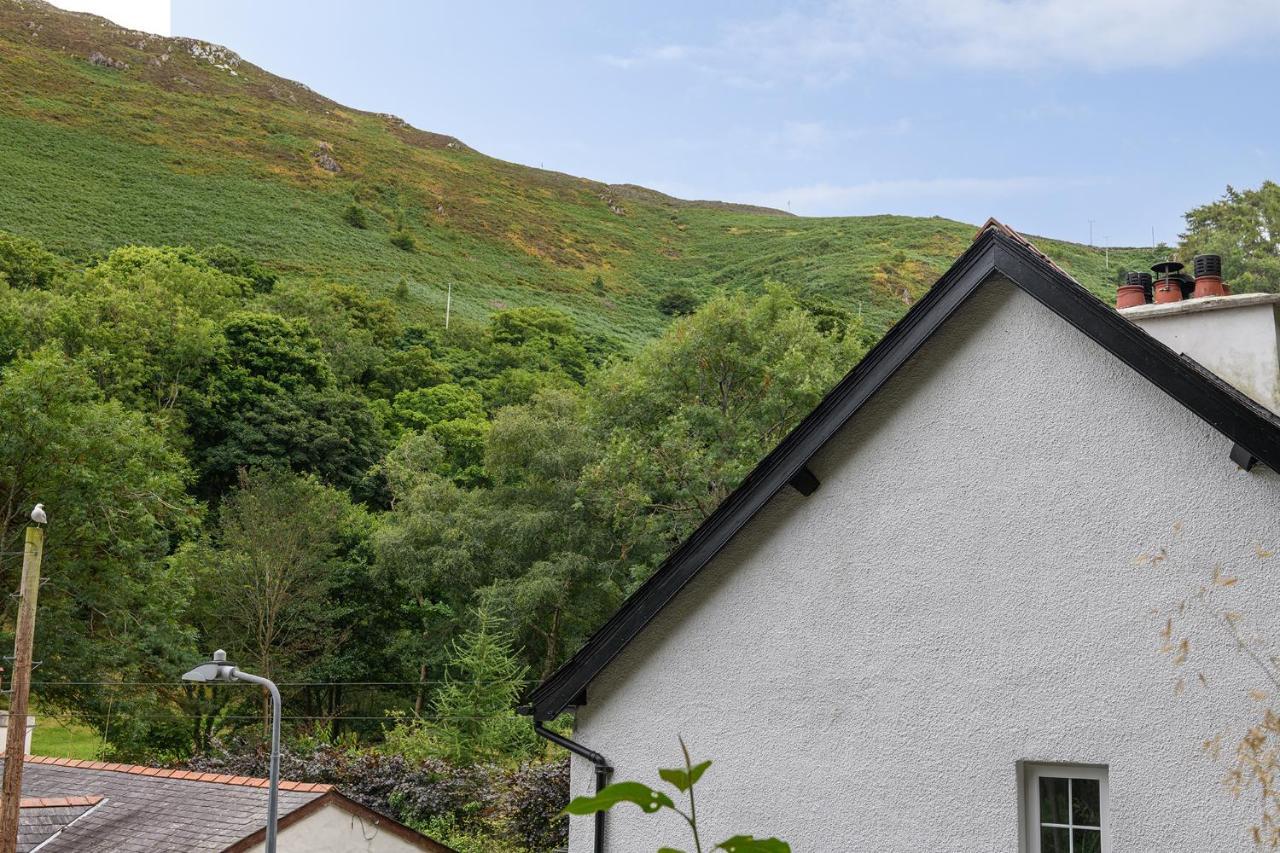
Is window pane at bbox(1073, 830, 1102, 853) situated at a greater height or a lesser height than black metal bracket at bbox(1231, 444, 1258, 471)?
lesser

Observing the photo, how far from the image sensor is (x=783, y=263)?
117 metres

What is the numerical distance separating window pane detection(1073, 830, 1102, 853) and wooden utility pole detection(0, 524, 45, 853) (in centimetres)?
1330

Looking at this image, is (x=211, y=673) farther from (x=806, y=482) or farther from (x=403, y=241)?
(x=403, y=241)

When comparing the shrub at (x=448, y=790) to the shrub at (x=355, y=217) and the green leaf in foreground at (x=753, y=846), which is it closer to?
the green leaf in foreground at (x=753, y=846)

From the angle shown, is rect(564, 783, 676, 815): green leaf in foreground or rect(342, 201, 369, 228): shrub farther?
rect(342, 201, 369, 228): shrub

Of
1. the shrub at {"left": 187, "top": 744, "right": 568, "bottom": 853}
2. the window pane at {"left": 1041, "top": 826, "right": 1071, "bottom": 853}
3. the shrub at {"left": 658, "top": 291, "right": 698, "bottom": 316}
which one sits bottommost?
the shrub at {"left": 187, "top": 744, "right": 568, "bottom": 853}

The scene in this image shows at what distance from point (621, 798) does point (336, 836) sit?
15735 mm

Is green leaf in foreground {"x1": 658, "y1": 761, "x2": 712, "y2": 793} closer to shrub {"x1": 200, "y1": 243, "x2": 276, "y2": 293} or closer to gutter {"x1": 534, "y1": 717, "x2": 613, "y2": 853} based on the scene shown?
gutter {"x1": 534, "y1": 717, "x2": 613, "y2": 853}

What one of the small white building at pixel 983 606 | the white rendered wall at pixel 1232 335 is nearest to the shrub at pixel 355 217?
the small white building at pixel 983 606

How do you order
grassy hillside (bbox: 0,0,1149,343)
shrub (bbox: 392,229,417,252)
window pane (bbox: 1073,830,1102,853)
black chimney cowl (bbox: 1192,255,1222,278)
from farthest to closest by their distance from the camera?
shrub (bbox: 392,229,417,252) → grassy hillside (bbox: 0,0,1149,343) → black chimney cowl (bbox: 1192,255,1222,278) → window pane (bbox: 1073,830,1102,853)

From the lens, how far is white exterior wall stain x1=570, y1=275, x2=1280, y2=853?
629 cm

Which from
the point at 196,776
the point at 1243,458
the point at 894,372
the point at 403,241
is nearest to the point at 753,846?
the point at 1243,458

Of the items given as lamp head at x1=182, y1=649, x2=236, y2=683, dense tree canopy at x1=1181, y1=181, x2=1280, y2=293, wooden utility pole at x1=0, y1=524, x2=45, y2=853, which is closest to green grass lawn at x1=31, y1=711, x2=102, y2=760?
wooden utility pole at x1=0, y1=524, x2=45, y2=853

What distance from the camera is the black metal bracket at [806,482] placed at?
757cm
